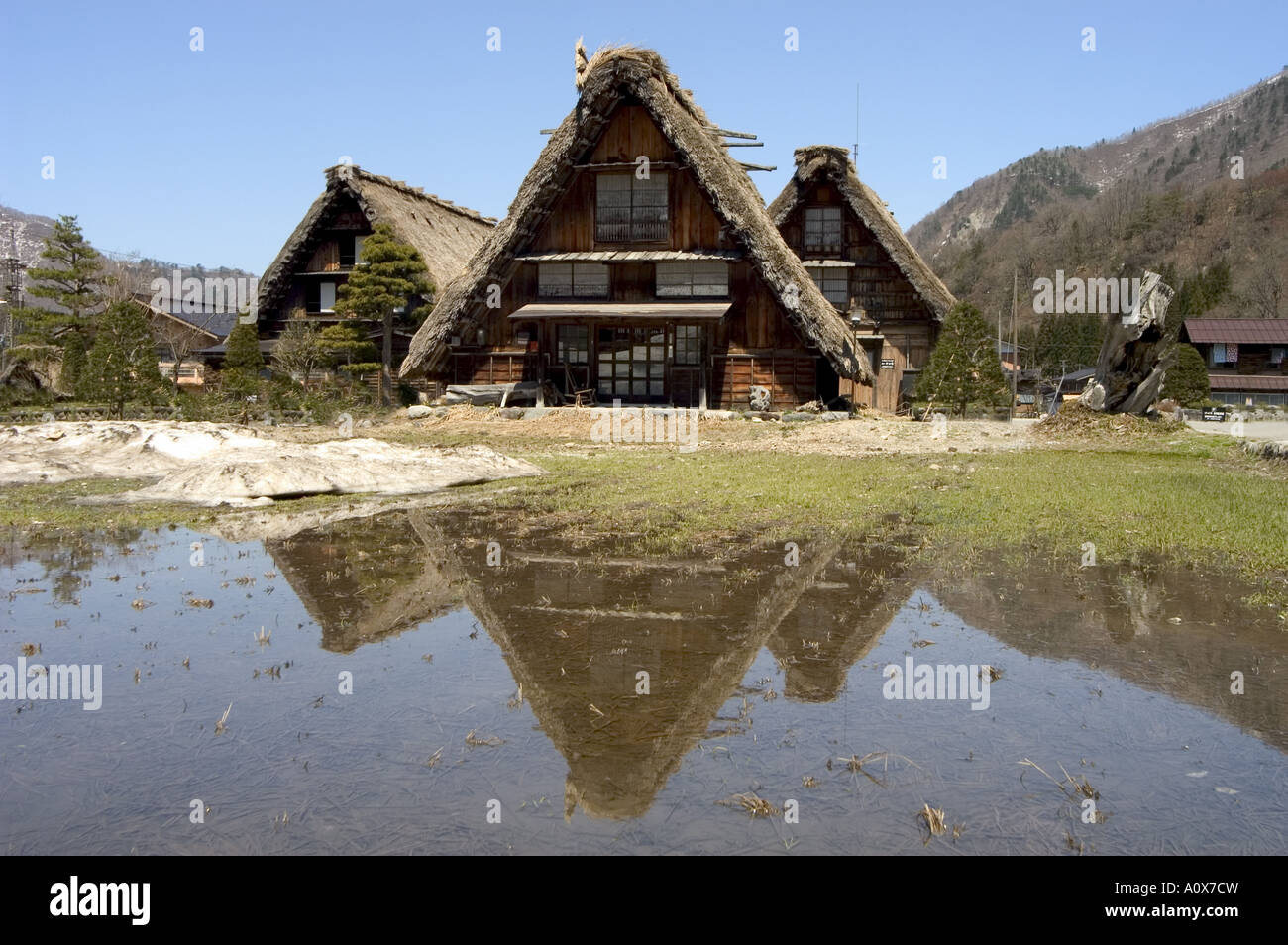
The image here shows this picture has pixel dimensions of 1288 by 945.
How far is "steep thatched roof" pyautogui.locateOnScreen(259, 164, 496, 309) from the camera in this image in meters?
34.9

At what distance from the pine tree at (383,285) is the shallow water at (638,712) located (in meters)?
22.5

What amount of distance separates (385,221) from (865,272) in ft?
52.2

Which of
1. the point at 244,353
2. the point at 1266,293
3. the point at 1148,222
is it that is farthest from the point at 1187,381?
the point at 1148,222

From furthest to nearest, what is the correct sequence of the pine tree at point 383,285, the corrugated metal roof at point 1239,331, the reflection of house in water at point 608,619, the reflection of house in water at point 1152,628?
the corrugated metal roof at point 1239,331 → the pine tree at point 383,285 → the reflection of house in water at point 1152,628 → the reflection of house in water at point 608,619

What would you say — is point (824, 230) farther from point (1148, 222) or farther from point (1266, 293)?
point (1148, 222)

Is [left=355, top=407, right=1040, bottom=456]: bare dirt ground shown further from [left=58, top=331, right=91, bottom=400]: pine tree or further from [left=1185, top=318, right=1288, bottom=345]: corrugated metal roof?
[left=1185, top=318, right=1288, bottom=345]: corrugated metal roof

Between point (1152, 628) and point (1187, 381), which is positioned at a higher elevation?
point (1187, 381)

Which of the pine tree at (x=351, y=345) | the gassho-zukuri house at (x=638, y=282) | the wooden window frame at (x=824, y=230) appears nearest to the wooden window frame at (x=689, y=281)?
the gassho-zukuri house at (x=638, y=282)

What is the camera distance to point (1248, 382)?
2109 inches

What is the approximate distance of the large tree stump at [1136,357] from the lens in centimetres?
2119

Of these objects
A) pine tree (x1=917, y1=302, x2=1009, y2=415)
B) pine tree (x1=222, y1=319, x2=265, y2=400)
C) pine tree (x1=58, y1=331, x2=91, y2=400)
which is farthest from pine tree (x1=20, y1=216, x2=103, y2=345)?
pine tree (x1=917, y1=302, x2=1009, y2=415)

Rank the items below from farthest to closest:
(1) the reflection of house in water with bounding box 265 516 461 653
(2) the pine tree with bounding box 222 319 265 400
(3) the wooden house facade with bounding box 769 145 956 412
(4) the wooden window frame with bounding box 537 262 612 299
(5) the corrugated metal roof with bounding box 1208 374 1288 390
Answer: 1. (5) the corrugated metal roof with bounding box 1208 374 1288 390
2. (3) the wooden house facade with bounding box 769 145 956 412
3. (2) the pine tree with bounding box 222 319 265 400
4. (4) the wooden window frame with bounding box 537 262 612 299
5. (1) the reflection of house in water with bounding box 265 516 461 653

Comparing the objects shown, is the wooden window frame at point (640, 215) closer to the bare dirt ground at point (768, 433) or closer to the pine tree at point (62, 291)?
the bare dirt ground at point (768, 433)

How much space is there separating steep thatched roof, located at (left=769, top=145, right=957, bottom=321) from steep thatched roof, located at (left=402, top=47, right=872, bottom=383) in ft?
22.3
